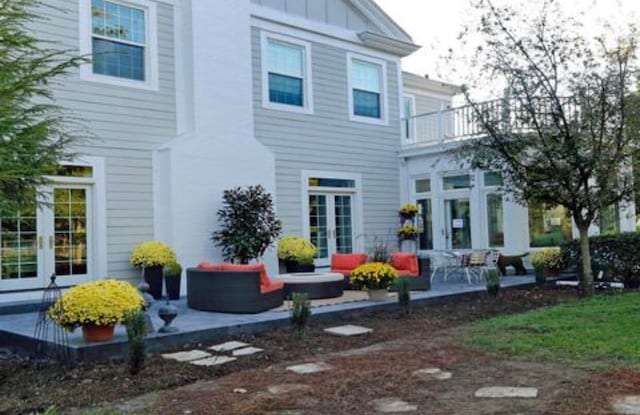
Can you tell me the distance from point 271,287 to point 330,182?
6164 millimetres

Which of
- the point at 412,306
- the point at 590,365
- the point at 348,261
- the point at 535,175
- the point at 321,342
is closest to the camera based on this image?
the point at 590,365

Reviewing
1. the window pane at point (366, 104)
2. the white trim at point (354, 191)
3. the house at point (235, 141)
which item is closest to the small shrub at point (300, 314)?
the house at point (235, 141)

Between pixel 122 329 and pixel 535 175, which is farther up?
pixel 535 175

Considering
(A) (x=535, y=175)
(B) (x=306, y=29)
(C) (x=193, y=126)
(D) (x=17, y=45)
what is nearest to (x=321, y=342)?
(D) (x=17, y=45)

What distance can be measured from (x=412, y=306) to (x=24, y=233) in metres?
6.43

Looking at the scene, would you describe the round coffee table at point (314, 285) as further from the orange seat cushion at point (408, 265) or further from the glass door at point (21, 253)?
the glass door at point (21, 253)

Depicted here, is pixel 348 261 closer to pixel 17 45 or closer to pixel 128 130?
pixel 128 130

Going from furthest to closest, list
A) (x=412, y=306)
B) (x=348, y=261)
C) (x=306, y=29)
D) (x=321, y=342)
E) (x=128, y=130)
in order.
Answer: (x=306, y=29), (x=348, y=261), (x=128, y=130), (x=412, y=306), (x=321, y=342)

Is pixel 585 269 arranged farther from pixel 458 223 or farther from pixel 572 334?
pixel 458 223

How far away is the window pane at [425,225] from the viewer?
16016mm

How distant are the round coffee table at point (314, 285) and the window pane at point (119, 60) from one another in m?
4.82

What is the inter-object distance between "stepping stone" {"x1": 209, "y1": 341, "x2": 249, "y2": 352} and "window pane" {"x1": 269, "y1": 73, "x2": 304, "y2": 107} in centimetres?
764

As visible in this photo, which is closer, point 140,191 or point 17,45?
point 17,45

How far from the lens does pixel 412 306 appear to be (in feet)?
31.6
